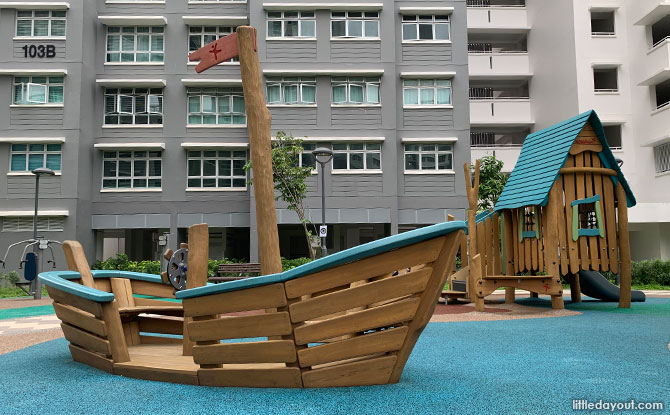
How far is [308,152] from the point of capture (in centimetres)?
2492

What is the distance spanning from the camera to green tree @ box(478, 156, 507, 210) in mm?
24250

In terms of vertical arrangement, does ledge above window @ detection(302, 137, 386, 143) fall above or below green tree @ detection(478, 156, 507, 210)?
above

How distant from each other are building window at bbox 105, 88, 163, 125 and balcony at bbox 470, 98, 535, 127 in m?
16.7

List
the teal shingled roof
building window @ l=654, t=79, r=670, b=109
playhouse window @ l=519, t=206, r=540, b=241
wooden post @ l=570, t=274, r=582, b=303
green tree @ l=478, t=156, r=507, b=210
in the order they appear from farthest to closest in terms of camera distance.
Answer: building window @ l=654, t=79, r=670, b=109, green tree @ l=478, t=156, r=507, b=210, wooden post @ l=570, t=274, r=582, b=303, playhouse window @ l=519, t=206, r=540, b=241, the teal shingled roof

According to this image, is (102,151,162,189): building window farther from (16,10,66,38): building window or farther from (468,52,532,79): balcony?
(468,52,532,79): balcony

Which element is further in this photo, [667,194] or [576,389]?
[667,194]

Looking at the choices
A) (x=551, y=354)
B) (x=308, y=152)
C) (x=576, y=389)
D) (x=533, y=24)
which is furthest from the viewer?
(x=533, y=24)

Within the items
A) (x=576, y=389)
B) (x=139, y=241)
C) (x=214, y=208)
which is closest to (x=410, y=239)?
(x=576, y=389)

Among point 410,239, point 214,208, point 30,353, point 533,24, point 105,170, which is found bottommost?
point 30,353

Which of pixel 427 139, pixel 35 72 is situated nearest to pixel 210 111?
pixel 35 72

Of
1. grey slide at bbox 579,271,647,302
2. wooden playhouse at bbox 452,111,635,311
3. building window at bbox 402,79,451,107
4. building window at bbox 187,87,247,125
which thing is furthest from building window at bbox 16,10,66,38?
grey slide at bbox 579,271,647,302

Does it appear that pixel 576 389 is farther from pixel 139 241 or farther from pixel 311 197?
pixel 139 241

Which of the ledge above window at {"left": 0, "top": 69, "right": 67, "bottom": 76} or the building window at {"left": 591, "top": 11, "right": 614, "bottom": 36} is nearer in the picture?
the ledge above window at {"left": 0, "top": 69, "right": 67, "bottom": 76}

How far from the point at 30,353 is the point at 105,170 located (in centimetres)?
2073
